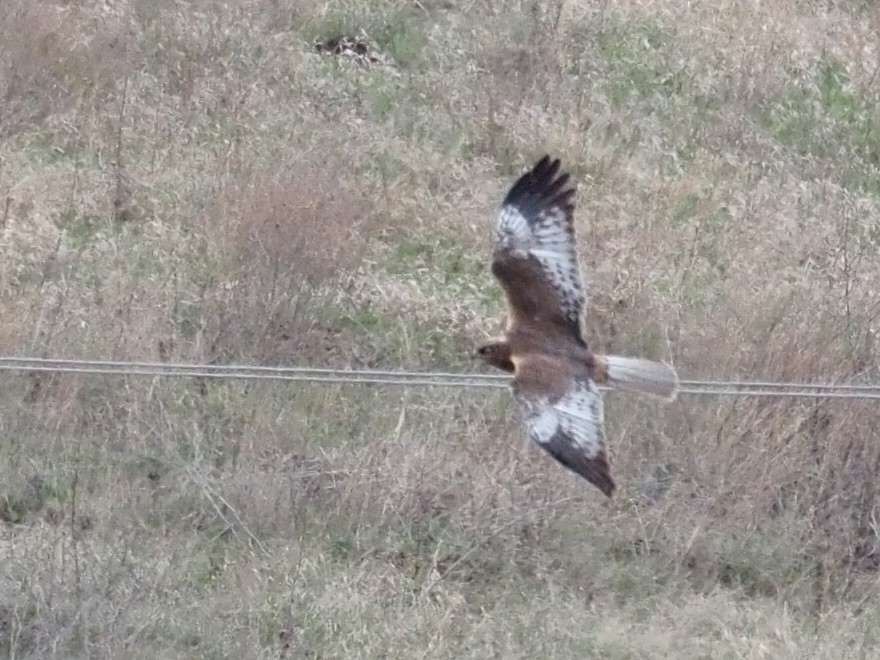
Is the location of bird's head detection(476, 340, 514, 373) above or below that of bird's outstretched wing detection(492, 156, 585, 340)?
below

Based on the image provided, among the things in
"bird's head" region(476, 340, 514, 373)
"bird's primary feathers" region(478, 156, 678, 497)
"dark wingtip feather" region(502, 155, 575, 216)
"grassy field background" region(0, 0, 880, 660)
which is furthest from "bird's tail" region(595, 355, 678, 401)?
"grassy field background" region(0, 0, 880, 660)

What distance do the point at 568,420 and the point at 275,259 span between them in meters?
2.89

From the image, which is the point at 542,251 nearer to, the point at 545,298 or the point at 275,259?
the point at 545,298

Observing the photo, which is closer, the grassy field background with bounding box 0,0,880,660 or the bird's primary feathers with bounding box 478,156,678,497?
the bird's primary feathers with bounding box 478,156,678,497

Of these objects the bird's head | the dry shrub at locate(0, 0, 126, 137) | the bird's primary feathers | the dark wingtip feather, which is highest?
the dry shrub at locate(0, 0, 126, 137)

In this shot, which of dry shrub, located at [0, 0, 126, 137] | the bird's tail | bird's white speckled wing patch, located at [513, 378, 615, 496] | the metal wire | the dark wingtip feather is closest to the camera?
bird's white speckled wing patch, located at [513, 378, 615, 496]

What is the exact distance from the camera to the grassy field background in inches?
220

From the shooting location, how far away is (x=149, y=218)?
24.5ft

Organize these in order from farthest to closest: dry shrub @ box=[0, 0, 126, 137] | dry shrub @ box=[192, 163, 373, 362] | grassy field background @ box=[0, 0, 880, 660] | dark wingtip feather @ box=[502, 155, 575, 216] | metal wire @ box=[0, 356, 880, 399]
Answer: dry shrub @ box=[0, 0, 126, 137] → dry shrub @ box=[192, 163, 373, 362] → grassy field background @ box=[0, 0, 880, 660] → dark wingtip feather @ box=[502, 155, 575, 216] → metal wire @ box=[0, 356, 880, 399]

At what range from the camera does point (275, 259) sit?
680 centimetres

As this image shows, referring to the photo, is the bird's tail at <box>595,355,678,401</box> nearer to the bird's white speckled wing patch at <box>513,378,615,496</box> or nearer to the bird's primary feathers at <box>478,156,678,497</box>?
the bird's primary feathers at <box>478,156,678,497</box>

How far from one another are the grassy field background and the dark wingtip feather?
1.58 meters

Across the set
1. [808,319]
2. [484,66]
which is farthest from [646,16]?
[808,319]

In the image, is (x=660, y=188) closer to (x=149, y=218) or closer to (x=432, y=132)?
(x=432, y=132)
